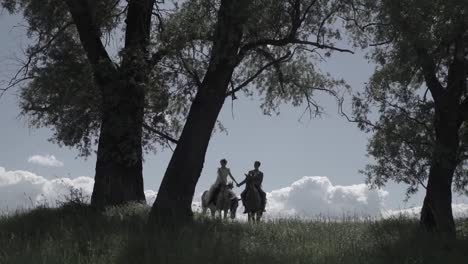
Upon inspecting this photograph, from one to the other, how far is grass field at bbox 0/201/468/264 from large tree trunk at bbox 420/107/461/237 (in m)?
0.66

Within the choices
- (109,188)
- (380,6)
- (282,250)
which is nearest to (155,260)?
(282,250)

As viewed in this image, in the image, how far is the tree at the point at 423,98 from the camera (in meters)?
17.1

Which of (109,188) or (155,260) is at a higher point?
(109,188)

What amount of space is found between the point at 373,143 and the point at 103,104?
Result: 403 inches

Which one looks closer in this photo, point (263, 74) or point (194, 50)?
point (194, 50)

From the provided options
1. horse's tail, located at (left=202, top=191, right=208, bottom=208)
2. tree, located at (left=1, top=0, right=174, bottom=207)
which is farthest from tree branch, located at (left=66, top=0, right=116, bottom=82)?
horse's tail, located at (left=202, top=191, right=208, bottom=208)

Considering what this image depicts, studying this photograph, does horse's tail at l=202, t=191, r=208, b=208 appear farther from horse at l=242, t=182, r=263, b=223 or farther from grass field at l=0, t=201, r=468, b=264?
grass field at l=0, t=201, r=468, b=264

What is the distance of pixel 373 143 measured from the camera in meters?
23.7

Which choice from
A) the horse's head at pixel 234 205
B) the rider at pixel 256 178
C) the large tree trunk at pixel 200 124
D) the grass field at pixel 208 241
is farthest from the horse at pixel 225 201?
the large tree trunk at pixel 200 124

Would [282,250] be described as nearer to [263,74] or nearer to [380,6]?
[380,6]

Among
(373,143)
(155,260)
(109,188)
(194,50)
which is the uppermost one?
(194,50)

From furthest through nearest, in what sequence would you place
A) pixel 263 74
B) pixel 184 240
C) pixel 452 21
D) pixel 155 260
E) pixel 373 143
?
pixel 263 74, pixel 373 143, pixel 452 21, pixel 184 240, pixel 155 260

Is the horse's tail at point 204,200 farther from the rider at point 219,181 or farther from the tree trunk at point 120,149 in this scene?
the tree trunk at point 120,149

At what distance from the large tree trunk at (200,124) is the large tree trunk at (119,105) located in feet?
8.03
